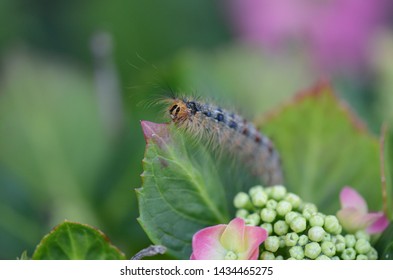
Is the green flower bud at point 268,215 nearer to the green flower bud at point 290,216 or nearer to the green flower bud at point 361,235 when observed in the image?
the green flower bud at point 290,216

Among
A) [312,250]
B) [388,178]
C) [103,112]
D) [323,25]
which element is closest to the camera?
[312,250]

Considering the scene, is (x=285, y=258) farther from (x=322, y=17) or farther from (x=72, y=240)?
(x=322, y=17)

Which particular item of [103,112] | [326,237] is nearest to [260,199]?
[326,237]

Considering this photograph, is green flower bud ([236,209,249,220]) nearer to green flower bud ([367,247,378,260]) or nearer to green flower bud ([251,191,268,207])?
green flower bud ([251,191,268,207])

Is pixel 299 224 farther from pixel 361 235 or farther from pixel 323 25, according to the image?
pixel 323 25

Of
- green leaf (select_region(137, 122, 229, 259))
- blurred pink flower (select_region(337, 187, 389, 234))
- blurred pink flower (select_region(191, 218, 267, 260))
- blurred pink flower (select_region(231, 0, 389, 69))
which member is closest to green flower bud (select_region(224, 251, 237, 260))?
blurred pink flower (select_region(191, 218, 267, 260))

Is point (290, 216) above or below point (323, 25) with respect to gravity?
below

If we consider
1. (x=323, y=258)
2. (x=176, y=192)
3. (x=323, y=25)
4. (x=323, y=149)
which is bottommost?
(x=323, y=258)
